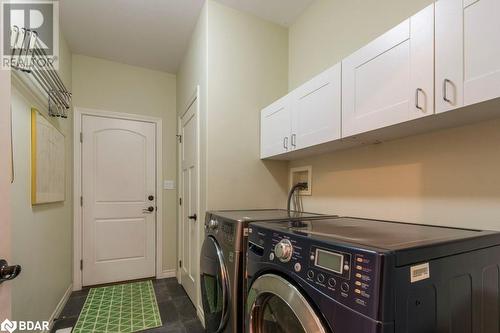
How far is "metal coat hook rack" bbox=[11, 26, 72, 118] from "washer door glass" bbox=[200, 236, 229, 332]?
1.56 metres

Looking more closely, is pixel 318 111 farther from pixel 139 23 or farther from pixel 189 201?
pixel 139 23

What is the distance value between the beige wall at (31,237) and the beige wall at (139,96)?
43 cm

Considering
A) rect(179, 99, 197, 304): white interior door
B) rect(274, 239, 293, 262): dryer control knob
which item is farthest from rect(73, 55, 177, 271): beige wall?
rect(274, 239, 293, 262): dryer control knob

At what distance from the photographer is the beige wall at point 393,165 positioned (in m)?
1.09

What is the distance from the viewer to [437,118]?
1041 millimetres

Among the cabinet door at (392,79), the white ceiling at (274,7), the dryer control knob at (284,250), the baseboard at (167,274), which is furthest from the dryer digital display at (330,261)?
the baseboard at (167,274)

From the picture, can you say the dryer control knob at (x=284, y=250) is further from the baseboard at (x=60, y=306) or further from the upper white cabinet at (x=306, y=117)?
the baseboard at (x=60, y=306)

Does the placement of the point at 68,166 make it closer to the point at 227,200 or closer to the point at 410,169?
the point at 227,200

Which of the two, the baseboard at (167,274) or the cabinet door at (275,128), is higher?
the cabinet door at (275,128)

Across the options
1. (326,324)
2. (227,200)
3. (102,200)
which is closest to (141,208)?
(102,200)

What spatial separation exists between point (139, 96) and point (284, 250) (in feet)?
9.73

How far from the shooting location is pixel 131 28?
2420mm

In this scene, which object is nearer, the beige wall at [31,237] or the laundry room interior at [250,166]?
the laundry room interior at [250,166]

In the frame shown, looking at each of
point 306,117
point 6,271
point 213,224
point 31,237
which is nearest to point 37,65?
point 31,237
